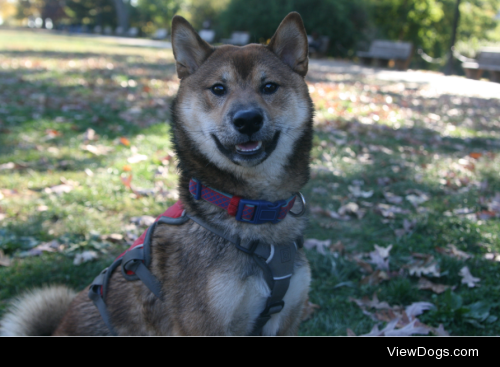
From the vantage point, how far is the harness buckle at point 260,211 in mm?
2094

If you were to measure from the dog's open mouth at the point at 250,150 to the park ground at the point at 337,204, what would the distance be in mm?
792

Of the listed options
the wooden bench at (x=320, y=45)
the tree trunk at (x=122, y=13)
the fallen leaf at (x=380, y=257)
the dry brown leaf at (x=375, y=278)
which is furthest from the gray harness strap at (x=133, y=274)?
the tree trunk at (x=122, y=13)

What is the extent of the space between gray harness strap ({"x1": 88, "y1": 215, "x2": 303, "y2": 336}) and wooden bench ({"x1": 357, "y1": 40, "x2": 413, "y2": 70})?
23243 millimetres

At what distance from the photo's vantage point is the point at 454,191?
5.00m

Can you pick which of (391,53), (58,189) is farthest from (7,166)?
(391,53)

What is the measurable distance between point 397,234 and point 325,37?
24084mm

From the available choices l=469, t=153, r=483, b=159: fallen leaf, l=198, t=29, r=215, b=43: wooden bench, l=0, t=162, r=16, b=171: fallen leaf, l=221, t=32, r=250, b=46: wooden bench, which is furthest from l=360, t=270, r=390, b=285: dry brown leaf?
l=198, t=29, r=215, b=43: wooden bench

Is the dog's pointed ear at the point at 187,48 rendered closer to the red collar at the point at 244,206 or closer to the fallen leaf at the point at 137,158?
the red collar at the point at 244,206

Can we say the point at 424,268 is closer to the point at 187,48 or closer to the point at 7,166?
the point at 187,48

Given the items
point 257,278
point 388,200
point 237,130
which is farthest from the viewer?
point 388,200

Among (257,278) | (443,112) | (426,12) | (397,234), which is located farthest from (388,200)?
A: (426,12)

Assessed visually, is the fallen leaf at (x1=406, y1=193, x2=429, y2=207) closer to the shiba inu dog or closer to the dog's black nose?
the shiba inu dog

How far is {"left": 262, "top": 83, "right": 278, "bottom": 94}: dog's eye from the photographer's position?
2449 millimetres
